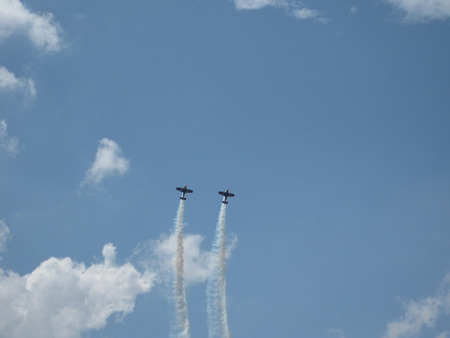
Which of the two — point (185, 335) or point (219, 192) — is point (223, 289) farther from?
point (219, 192)

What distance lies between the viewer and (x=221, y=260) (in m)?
180

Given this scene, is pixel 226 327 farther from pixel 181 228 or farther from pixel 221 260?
pixel 181 228

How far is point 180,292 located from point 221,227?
23.5 m

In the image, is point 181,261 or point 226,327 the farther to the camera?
point 181,261

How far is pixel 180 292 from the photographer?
171375mm

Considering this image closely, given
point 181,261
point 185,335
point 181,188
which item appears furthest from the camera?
point 181,188

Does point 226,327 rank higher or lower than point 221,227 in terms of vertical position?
lower

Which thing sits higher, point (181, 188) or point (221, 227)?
point (181, 188)

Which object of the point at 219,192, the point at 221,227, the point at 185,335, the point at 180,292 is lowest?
the point at 185,335

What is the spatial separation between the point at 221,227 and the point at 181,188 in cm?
1742

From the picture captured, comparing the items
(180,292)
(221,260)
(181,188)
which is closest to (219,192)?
(181,188)

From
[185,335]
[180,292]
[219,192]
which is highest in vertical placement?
[219,192]

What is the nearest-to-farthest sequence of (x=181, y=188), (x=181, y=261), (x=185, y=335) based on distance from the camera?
(x=185, y=335), (x=181, y=261), (x=181, y=188)

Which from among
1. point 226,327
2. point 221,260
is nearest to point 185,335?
point 226,327
